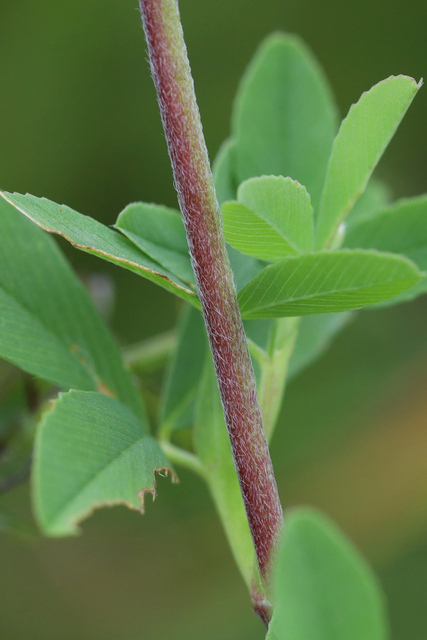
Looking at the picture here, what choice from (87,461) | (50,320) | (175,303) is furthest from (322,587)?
(175,303)

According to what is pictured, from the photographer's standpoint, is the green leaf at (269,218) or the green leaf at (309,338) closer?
the green leaf at (269,218)

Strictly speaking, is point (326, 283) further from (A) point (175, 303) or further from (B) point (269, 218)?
(A) point (175, 303)

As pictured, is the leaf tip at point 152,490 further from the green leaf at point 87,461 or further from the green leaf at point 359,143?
the green leaf at point 359,143

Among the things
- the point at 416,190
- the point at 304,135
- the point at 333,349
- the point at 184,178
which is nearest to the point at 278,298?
the point at 184,178

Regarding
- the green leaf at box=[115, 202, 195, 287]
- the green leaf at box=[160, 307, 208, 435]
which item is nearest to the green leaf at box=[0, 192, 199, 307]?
the green leaf at box=[115, 202, 195, 287]

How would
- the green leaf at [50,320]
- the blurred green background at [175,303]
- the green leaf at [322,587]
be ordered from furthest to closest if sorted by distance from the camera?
the blurred green background at [175,303] → the green leaf at [50,320] → the green leaf at [322,587]

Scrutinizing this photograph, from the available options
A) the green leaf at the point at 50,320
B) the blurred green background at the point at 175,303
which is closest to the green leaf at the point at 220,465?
the green leaf at the point at 50,320

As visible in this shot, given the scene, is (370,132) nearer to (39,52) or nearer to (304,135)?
(304,135)
